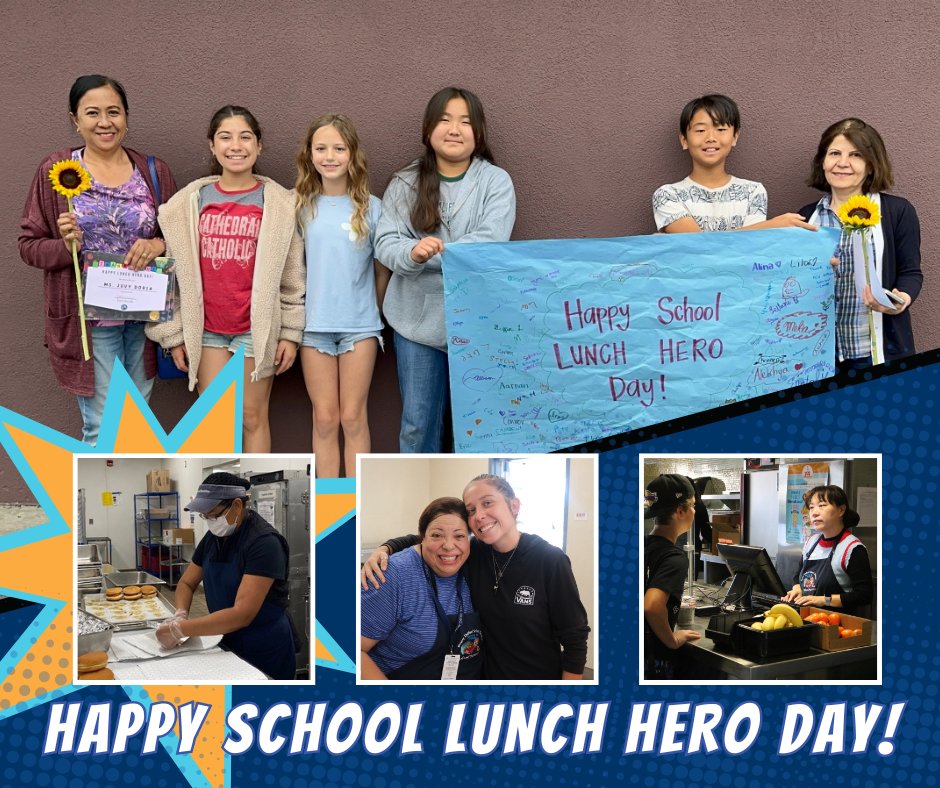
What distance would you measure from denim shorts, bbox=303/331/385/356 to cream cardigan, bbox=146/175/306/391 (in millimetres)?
64

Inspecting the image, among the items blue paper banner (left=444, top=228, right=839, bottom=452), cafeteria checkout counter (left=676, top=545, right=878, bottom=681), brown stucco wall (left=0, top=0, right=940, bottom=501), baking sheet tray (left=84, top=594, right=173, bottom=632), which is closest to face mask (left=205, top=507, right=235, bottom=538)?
baking sheet tray (left=84, top=594, right=173, bottom=632)

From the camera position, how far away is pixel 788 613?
2590 millimetres

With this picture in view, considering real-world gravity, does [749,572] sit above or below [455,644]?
above

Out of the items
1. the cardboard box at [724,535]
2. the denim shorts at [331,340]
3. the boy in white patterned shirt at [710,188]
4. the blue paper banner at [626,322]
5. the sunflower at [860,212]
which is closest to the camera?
the cardboard box at [724,535]

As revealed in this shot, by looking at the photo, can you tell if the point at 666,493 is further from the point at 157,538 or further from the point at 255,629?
the point at 157,538

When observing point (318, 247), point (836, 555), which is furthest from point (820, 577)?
point (318, 247)

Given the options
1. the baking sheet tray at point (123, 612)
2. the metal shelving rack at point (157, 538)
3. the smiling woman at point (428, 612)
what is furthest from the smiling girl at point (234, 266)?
the smiling woman at point (428, 612)

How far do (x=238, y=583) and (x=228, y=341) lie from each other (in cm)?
180

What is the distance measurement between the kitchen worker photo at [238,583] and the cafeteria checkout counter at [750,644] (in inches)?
40.4

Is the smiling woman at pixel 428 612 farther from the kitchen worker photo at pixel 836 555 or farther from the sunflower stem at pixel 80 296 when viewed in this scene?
the sunflower stem at pixel 80 296

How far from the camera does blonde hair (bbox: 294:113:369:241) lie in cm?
404

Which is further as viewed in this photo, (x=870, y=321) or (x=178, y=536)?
(x=870, y=321)

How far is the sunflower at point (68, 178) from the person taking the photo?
3.89 m

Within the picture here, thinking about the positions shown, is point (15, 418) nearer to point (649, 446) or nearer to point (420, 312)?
point (649, 446)
